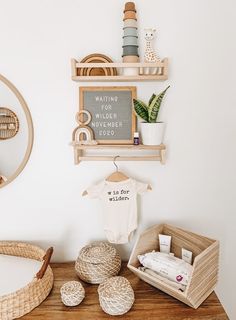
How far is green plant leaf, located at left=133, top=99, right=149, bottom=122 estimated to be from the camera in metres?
1.22

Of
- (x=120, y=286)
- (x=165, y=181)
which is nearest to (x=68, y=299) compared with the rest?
(x=120, y=286)

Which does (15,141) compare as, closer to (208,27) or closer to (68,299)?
(68,299)

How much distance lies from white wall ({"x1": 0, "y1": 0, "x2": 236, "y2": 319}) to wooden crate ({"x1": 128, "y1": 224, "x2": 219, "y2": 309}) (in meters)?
0.13

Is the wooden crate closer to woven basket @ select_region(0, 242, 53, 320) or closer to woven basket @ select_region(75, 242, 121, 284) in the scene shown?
woven basket @ select_region(75, 242, 121, 284)

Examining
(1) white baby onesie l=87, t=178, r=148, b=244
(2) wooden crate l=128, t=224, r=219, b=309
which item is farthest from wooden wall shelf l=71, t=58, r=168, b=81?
(2) wooden crate l=128, t=224, r=219, b=309

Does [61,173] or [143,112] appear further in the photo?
[61,173]

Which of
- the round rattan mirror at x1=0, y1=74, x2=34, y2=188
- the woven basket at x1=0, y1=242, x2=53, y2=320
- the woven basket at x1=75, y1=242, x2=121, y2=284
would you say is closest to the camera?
the woven basket at x1=0, y1=242, x2=53, y2=320

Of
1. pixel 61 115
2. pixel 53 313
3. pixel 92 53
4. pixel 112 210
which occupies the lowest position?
pixel 53 313

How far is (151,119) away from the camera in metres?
1.23

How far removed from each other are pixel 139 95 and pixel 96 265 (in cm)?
76

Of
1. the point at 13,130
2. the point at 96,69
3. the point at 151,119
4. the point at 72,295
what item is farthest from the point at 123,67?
the point at 72,295

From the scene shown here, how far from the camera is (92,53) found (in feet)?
4.20

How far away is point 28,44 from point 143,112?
60cm

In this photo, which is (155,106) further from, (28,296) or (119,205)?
(28,296)
